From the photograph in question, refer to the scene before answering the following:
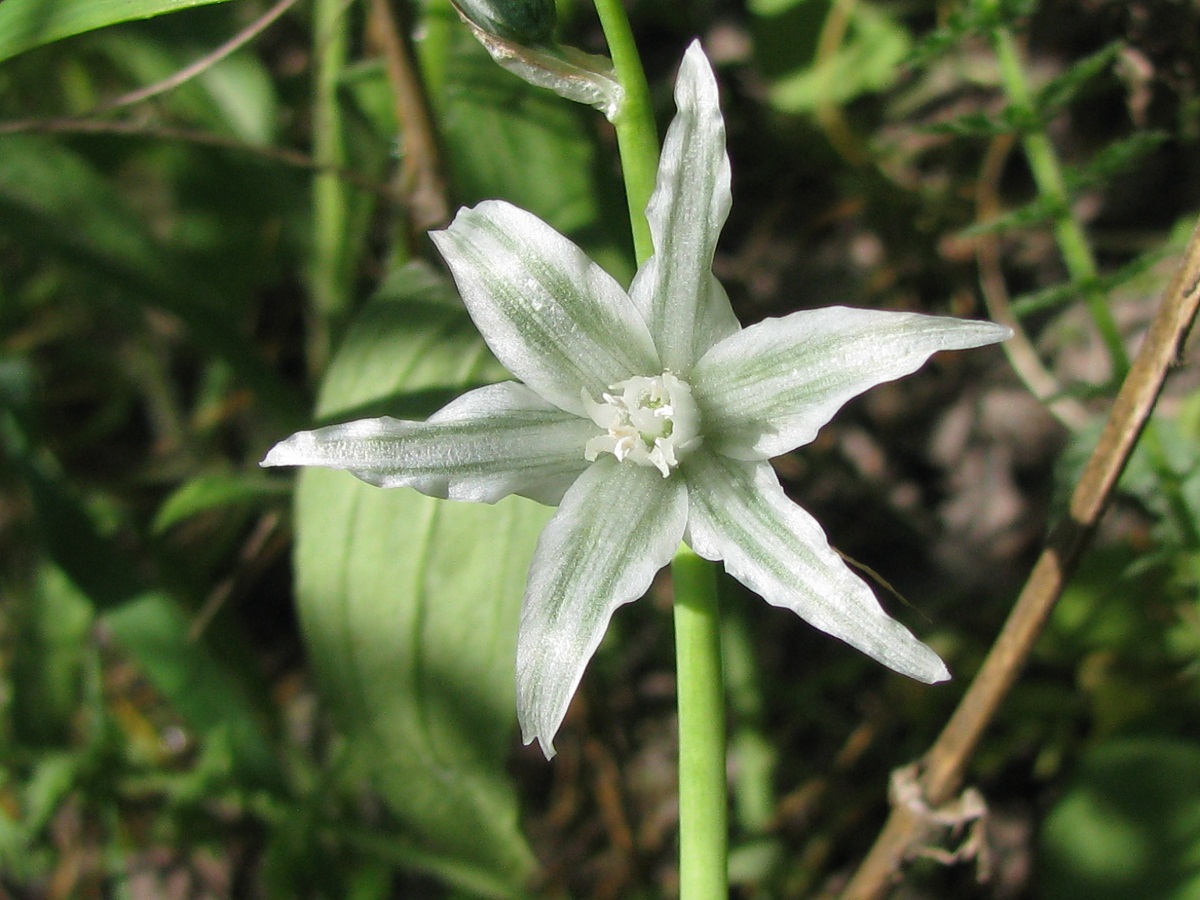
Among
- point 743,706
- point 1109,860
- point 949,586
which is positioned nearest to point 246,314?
point 743,706

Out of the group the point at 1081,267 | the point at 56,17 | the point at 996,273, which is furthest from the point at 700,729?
the point at 996,273

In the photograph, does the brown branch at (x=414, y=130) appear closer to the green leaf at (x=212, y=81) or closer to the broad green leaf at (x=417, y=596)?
the broad green leaf at (x=417, y=596)

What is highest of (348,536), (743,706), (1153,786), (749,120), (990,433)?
(749,120)

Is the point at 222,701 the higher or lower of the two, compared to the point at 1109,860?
lower

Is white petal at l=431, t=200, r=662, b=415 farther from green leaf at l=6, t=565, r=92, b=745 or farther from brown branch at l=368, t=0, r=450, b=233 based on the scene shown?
green leaf at l=6, t=565, r=92, b=745

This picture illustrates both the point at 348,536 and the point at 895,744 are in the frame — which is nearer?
the point at 348,536

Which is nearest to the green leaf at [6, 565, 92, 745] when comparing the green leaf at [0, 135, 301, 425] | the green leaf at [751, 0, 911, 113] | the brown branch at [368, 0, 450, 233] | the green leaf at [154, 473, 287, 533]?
the green leaf at [154, 473, 287, 533]

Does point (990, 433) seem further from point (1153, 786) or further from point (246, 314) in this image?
point (246, 314)
